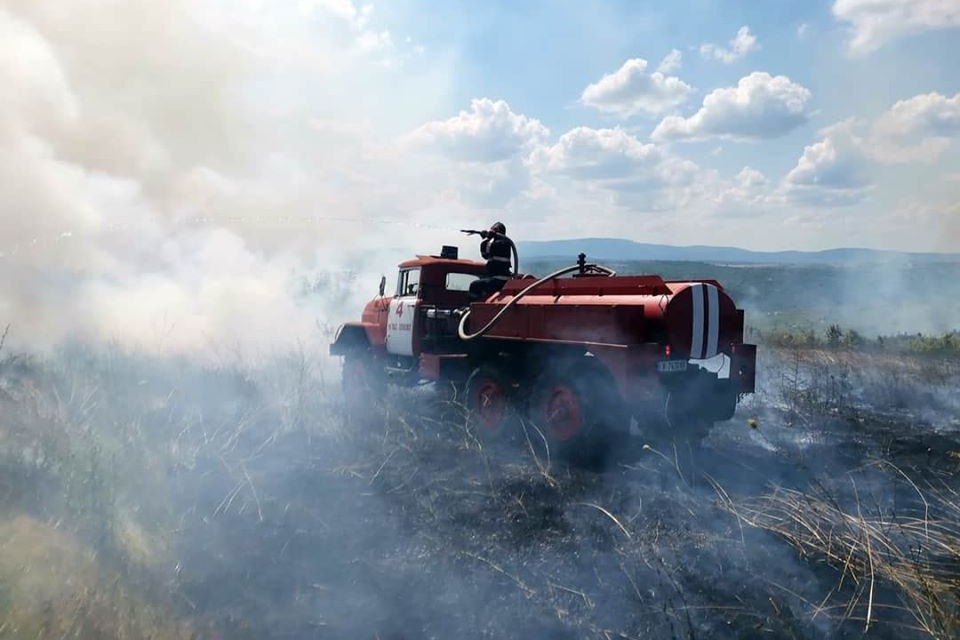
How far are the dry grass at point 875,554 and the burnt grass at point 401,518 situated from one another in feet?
0.19

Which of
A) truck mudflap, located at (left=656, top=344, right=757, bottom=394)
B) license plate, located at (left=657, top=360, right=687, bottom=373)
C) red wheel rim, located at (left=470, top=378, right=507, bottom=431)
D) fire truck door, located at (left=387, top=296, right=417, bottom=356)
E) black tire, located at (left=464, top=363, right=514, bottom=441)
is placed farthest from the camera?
fire truck door, located at (left=387, top=296, right=417, bottom=356)

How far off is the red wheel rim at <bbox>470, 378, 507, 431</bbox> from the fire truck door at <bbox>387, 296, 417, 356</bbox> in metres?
1.80

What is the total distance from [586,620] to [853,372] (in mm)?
10615

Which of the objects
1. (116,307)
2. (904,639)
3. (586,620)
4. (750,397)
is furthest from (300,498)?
(116,307)

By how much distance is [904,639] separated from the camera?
3543 millimetres

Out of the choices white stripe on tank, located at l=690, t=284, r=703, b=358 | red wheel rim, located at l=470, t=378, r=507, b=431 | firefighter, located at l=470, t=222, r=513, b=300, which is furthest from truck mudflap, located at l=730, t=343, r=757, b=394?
firefighter, located at l=470, t=222, r=513, b=300

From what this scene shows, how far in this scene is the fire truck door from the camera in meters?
10.6

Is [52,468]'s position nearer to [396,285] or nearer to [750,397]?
[396,285]

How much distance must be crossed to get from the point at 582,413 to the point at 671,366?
3.66 feet

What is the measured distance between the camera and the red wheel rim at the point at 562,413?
7.59m

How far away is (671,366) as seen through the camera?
24.1 feet

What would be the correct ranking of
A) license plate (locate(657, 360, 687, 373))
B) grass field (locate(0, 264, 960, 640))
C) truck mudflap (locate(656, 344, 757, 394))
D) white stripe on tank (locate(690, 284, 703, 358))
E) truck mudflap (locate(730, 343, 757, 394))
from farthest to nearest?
truck mudflap (locate(730, 343, 757, 394)), truck mudflap (locate(656, 344, 757, 394)), white stripe on tank (locate(690, 284, 703, 358)), license plate (locate(657, 360, 687, 373)), grass field (locate(0, 264, 960, 640))

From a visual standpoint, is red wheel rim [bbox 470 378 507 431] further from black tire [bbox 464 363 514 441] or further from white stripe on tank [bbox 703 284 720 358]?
white stripe on tank [bbox 703 284 720 358]

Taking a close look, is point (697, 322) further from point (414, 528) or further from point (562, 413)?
point (414, 528)
